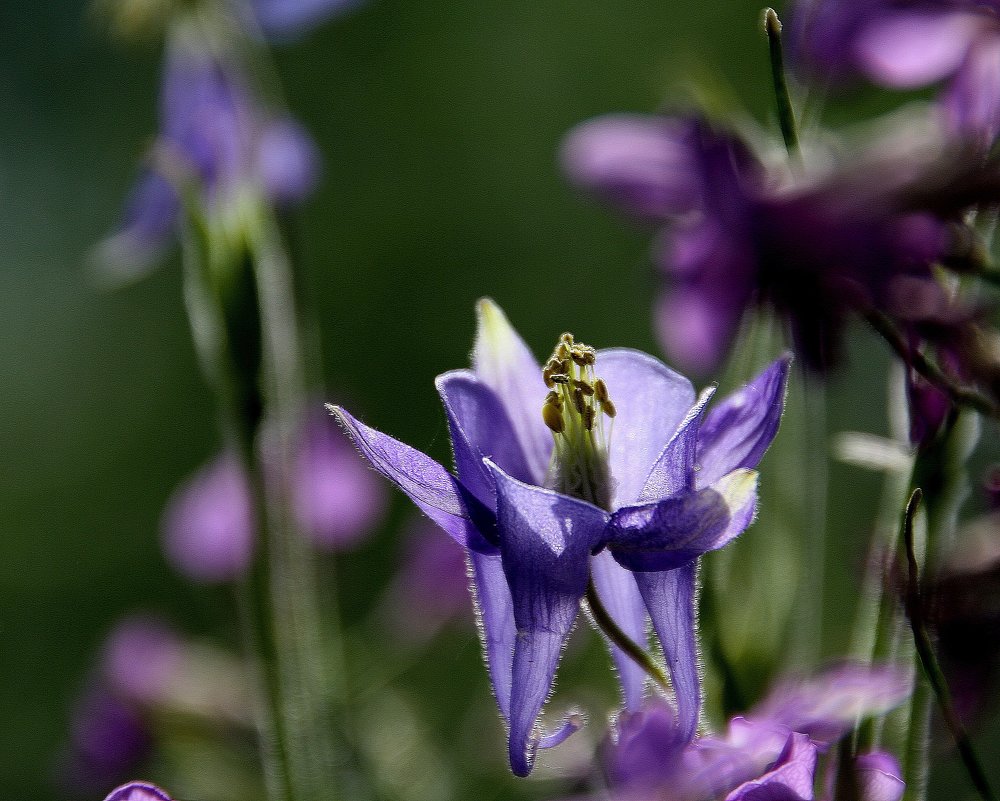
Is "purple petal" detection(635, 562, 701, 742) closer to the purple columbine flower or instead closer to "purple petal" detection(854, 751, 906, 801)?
"purple petal" detection(854, 751, 906, 801)

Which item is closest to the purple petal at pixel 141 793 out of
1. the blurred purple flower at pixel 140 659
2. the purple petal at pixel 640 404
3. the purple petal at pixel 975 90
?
the purple petal at pixel 640 404

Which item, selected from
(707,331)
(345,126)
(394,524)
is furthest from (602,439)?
(345,126)

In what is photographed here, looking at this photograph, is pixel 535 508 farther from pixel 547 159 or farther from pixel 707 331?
pixel 547 159

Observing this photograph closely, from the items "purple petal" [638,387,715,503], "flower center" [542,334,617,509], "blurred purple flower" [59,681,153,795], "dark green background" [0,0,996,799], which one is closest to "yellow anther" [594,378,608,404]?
"flower center" [542,334,617,509]

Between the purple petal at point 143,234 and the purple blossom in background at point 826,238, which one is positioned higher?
the purple blossom in background at point 826,238

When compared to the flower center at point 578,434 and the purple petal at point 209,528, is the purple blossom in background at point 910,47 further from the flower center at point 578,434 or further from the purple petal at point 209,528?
the purple petal at point 209,528

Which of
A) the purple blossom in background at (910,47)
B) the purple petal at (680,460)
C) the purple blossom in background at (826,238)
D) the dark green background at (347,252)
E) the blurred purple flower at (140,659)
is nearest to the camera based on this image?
the purple blossom in background at (826,238)
